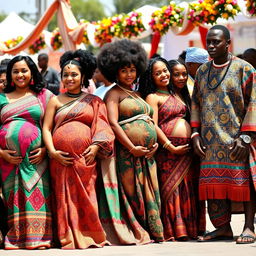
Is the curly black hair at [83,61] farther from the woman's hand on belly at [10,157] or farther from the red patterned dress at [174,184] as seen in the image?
the woman's hand on belly at [10,157]

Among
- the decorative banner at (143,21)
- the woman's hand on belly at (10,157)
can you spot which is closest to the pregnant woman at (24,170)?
the woman's hand on belly at (10,157)

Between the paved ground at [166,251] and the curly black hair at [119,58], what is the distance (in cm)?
180

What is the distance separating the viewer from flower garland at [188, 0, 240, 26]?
Answer: 46.2ft

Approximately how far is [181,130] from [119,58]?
0.98 meters

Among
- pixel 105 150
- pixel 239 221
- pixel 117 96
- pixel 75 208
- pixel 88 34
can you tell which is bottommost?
pixel 239 221

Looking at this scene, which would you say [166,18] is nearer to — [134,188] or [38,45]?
[38,45]

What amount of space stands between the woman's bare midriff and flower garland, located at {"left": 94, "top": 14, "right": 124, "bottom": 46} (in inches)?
405

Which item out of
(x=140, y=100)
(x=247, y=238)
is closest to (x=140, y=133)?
(x=140, y=100)

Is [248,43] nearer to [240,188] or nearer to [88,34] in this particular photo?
[88,34]

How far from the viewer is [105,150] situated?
6.95 m

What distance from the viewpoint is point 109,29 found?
58.3 feet

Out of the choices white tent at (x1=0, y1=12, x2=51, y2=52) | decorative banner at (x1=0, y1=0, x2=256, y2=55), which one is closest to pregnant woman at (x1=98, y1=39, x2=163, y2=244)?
decorative banner at (x1=0, y1=0, x2=256, y2=55)

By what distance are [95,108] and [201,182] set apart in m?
1.30

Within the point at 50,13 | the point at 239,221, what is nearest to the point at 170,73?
the point at 239,221
